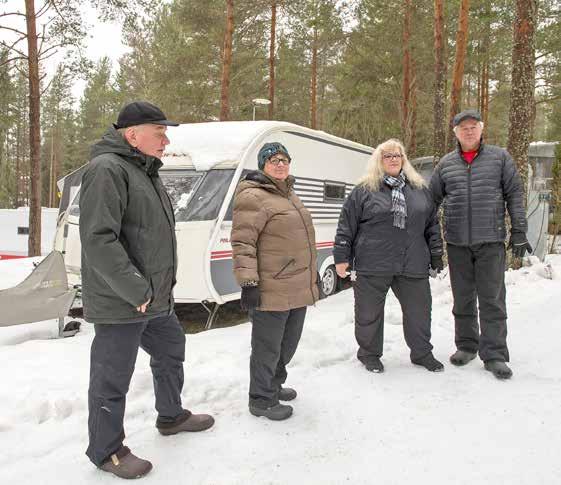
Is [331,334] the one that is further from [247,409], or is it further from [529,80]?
[529,80]

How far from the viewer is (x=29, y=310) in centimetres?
544

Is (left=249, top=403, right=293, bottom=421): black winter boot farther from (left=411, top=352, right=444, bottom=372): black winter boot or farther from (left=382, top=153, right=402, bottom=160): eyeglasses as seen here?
(left=382, top=153, right=402, bottom=160): eyeglasses

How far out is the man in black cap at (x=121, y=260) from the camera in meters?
2.34

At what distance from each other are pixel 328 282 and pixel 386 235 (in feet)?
13.3

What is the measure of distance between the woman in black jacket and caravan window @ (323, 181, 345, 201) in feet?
12.8

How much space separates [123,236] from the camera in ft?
8.16

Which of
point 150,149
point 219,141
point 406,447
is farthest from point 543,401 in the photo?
point 219,141

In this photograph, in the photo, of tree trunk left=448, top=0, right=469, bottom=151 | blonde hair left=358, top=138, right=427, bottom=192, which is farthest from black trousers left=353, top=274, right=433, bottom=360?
tree trunk left=448, top=0, right=469, bottom=151

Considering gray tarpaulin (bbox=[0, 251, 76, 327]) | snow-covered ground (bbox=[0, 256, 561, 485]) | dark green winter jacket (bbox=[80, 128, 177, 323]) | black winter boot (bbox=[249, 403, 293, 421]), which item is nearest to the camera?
dark green winter jacket (bbox=[80, 128, 177, 323])

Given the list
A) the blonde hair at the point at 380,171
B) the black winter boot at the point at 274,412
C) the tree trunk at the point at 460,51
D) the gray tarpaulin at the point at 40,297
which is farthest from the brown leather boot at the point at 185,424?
the tree trunk at the point at 460,51

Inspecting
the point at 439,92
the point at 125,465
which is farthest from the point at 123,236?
the point at 439,92

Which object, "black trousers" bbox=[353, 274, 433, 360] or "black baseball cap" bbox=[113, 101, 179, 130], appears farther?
"black trousers" bbox=[353, 274, 433, 360]

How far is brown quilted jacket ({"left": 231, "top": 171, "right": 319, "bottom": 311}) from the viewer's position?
304 centimetres

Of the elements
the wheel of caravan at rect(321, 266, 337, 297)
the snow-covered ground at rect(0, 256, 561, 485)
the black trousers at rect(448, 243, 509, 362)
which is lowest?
the snow-covered ground at rect(0, 256, 561, 485)
